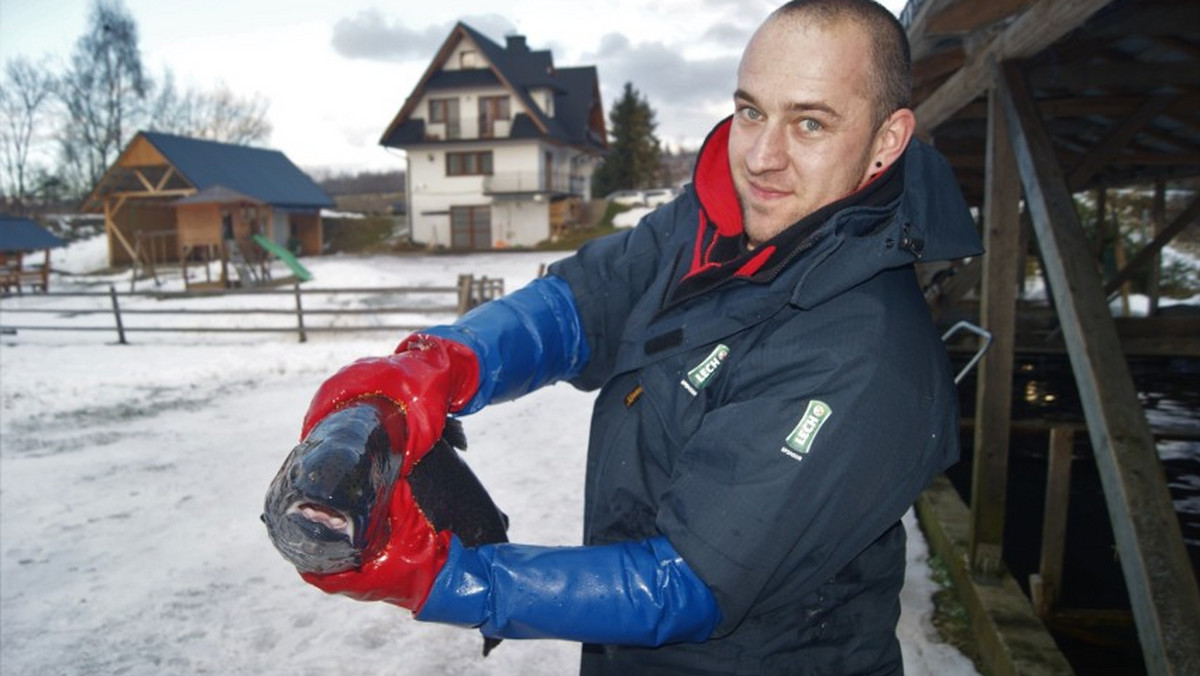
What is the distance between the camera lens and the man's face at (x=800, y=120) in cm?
147

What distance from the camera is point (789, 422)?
125 cm

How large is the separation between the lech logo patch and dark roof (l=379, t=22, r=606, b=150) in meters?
33.0

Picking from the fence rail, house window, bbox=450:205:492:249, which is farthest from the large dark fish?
house window, bbox=450:205:492:249

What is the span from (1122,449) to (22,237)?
27339mm

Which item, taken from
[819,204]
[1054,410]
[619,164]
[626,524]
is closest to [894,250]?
[819,204]

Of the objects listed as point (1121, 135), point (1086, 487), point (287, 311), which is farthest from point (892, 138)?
point (287, 311)

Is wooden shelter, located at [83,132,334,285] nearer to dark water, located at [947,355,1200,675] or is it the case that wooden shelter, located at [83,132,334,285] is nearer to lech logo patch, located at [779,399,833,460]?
dark water, located at [947,355,1200,675]

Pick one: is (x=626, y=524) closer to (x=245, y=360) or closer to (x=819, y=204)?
(x=819, y=204)

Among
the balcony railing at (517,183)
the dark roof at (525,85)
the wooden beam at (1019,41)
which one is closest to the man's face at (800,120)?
the wooden beam at (1019,41)

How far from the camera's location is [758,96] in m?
1.55

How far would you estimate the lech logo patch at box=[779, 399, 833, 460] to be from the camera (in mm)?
1228

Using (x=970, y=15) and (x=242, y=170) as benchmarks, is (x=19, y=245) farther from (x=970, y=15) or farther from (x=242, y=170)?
(x=970, y=15)

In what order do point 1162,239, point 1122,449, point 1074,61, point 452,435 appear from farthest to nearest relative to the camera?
point 1162,239 → point 1074,61 → point 1122,449 → point 452,435

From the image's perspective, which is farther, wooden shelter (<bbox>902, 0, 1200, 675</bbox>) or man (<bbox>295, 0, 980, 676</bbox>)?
wooden shelter (<bbox>902, 0, 1200, 675</bbox>)
